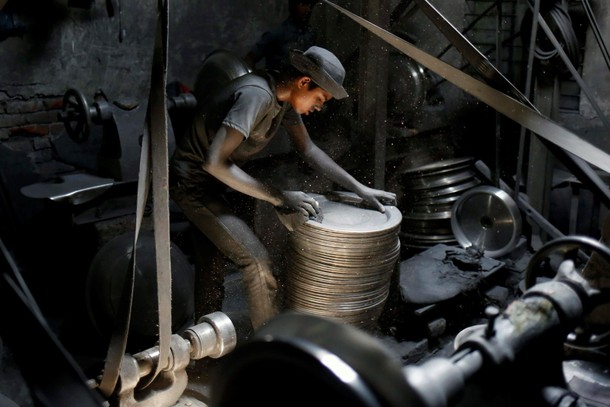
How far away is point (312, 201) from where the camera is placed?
4.08 meters

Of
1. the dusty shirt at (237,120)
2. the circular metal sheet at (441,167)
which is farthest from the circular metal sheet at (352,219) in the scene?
the circular metal sheet at (441,167)

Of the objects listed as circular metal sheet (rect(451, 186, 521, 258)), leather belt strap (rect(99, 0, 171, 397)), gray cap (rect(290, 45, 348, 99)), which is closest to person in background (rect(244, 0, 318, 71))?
circular metal sheet (rect(451, 186, 521, 258))

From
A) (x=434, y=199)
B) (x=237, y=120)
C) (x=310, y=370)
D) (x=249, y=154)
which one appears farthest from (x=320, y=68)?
(x=434, y=199)

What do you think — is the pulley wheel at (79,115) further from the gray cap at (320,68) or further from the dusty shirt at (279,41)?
the dusty shirt at (279,41)

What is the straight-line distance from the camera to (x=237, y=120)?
3762 mm

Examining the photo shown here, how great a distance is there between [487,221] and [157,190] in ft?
16.4

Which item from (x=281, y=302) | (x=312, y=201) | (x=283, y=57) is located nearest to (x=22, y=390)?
(x=281, y=302)

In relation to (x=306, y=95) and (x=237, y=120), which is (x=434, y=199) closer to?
(x=306, y=95)

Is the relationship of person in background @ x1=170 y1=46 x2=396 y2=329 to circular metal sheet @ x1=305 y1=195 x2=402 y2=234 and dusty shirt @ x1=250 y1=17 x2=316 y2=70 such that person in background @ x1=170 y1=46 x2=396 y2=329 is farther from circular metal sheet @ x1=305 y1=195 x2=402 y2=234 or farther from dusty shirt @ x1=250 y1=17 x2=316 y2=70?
dusty shirt @ x1=250 y1=17 x2=316 y2=70

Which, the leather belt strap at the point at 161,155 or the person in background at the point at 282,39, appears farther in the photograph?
the person in background at the point at 282,39

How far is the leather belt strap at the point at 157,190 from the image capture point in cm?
234

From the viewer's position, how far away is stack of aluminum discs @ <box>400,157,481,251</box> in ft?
22.9

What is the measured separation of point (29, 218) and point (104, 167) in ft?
→ 3.90

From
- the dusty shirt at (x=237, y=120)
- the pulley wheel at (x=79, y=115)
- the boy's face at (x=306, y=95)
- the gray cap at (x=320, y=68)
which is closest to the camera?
the dusty shirt at (x=237, y=120)
